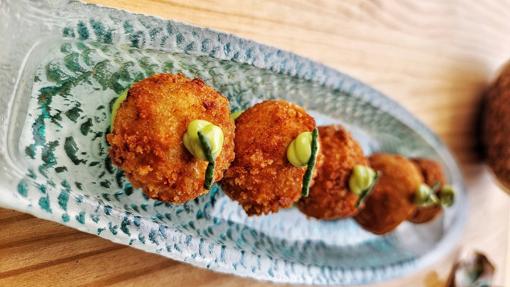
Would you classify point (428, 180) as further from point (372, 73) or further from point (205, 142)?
point (205, 142)

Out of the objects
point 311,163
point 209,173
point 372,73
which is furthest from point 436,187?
point 209,173

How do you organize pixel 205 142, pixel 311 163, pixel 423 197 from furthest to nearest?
pixel 423 197 < pixel 311 163 < pixel 205 142

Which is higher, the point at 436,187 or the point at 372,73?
the point at 372,73

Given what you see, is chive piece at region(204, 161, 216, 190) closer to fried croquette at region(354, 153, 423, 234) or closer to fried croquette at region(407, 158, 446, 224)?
fried croquette at region(354, 153, 423, 234)

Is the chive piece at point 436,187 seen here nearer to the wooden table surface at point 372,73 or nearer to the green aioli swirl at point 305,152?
the wooden table surface at point 372,73

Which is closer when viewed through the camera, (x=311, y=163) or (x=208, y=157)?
(x=208, y=157)

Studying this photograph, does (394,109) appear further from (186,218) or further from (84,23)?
(84,23)
